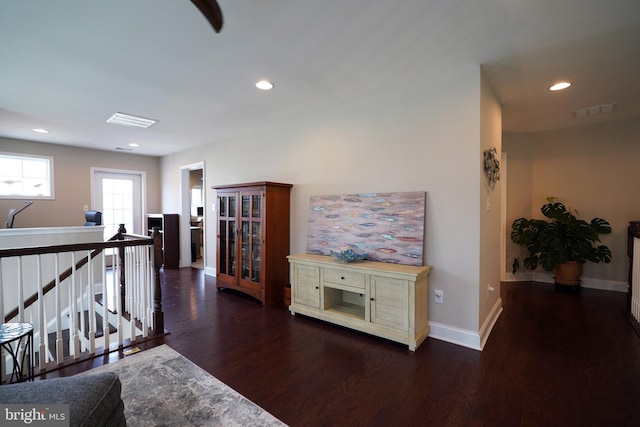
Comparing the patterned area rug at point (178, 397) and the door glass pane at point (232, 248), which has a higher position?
the door glass pane at point (232, 248)

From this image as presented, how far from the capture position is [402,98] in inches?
117

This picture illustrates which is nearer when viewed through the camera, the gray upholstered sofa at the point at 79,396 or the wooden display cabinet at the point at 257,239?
the gray upholstered sofa at the point at 79,396

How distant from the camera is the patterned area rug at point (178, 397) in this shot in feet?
5.51

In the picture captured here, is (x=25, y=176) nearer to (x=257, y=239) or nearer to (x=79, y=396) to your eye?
(x=257, y=239)

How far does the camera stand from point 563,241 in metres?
4.25

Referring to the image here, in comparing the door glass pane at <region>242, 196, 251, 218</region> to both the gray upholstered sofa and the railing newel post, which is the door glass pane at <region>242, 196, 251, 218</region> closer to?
the railing newel post

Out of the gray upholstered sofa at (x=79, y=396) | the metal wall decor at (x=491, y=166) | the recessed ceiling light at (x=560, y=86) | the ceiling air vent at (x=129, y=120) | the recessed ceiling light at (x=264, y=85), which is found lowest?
the gray upholstered sofa at (x=79, y=396)

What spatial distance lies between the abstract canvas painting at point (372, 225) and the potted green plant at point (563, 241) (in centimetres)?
280

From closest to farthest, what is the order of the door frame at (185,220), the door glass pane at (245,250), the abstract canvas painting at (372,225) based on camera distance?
the abstract canvas painting at (372,225) → the door glass pane at (245,250) → the door frame at (185,220)

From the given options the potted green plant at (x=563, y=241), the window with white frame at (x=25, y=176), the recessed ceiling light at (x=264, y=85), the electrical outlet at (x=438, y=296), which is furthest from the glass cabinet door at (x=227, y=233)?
the potted green plant at (x=563, y=241)

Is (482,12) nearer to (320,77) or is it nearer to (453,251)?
(320,77)

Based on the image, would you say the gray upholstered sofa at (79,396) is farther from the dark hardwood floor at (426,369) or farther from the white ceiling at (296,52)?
the white ceiling at (296,52)

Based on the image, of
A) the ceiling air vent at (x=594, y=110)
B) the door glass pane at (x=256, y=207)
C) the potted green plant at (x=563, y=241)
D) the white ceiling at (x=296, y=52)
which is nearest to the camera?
the white ceiling at (x=296, y=52)

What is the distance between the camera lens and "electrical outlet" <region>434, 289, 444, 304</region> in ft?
9.01
